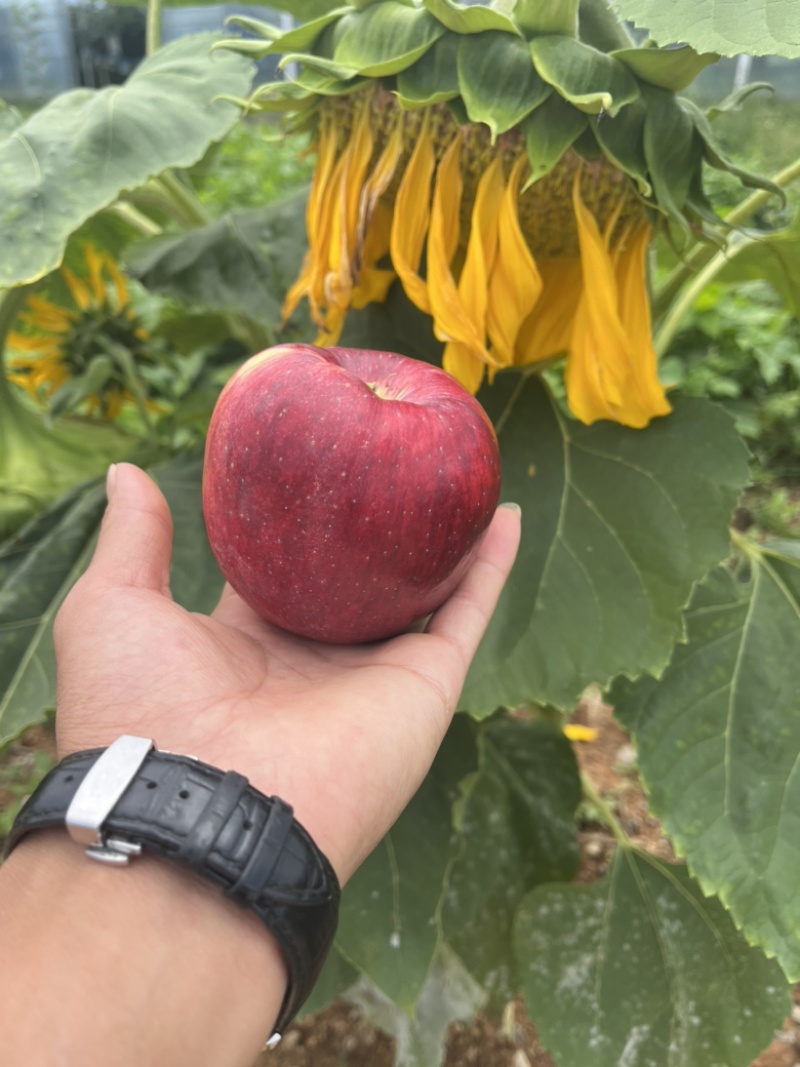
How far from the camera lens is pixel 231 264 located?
119cm

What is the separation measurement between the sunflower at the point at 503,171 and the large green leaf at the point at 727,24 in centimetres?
5

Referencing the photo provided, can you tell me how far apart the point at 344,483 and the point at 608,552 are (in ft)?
1.22

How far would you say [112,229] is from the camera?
4.83 ft

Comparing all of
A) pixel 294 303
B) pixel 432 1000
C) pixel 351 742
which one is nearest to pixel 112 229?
pixel 294 303

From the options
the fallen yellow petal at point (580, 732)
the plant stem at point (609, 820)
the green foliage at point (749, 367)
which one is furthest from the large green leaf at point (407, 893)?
the green foliage at point (749, 367)

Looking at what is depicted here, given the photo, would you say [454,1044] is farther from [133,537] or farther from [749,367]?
[749,367]

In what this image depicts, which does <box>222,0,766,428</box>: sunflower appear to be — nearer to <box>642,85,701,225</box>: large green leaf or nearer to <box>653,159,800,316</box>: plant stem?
<box>642,85,701,225</box>: large green leaf

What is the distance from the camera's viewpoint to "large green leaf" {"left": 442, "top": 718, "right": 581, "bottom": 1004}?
4.57ft

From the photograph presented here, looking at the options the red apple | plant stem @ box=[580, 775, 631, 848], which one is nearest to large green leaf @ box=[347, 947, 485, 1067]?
plant stem @ box=[580, 775, 631, 848]

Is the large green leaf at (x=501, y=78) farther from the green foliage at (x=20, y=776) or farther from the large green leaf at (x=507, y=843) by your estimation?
the green foliage at (x=20, y=776)

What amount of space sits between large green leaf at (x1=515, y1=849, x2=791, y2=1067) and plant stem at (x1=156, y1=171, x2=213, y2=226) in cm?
111

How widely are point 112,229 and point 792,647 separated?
119 centimetres

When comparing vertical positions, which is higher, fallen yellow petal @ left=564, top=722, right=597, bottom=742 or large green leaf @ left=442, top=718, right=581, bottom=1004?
large green leaf @ left=442, top=718, right=581, bottom=1004

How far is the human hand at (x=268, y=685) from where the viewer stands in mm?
733
